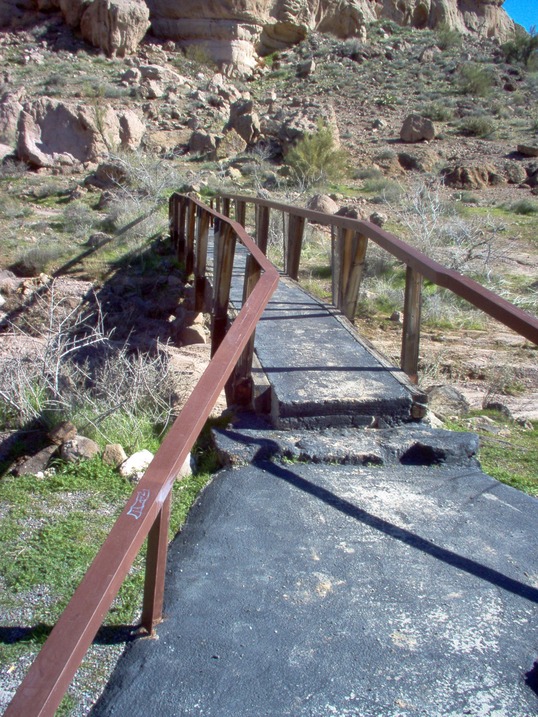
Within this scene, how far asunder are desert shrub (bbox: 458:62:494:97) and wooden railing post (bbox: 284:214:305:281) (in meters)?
31.9

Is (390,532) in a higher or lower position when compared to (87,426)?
higher

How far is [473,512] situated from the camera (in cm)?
294

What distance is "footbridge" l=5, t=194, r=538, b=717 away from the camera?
186cm

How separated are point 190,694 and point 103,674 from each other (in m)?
0.27

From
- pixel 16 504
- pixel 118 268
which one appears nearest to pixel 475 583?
pixel 16 504

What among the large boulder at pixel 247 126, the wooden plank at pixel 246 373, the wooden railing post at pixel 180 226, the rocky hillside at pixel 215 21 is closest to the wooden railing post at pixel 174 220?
the wooden railing post at pixel 180 226

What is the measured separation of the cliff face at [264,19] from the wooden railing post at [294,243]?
118 feet

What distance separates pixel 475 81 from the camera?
36719mm

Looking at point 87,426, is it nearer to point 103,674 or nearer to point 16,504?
point 16,504

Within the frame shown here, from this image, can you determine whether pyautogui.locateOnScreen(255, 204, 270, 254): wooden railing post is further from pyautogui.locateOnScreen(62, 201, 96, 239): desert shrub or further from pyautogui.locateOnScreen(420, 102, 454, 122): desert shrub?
pyautogui.locateOnScreen(420, 102, 454, 122): desert shrub

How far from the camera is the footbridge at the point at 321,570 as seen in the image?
6.10 feet

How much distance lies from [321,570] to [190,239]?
8.54 m

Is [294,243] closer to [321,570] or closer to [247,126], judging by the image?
[321,570]

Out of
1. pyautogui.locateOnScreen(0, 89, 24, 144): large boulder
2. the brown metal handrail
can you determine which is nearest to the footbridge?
the brown metal handrail
